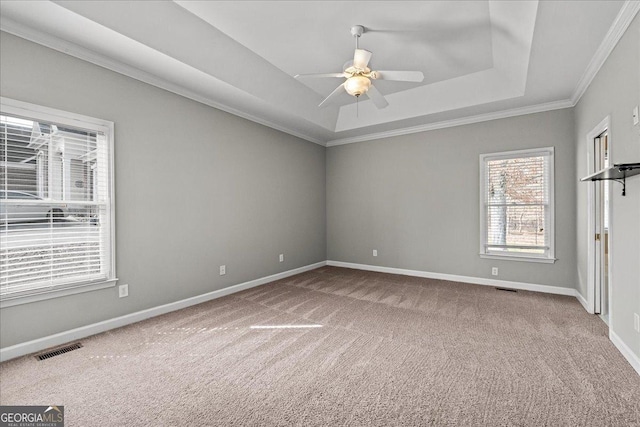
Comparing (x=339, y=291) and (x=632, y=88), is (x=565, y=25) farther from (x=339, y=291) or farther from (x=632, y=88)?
(x=339, y=291)

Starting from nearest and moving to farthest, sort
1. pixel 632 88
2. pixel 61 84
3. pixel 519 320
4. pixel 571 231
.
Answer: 1. pixel 632 88
2. pixel 61 84
3. pixel 519 320
4. pixel 571 231

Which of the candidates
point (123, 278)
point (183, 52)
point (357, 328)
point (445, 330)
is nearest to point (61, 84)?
point (183, 52)

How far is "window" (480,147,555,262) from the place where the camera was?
440cm

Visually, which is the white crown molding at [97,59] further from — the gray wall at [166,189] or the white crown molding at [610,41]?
the white crown molding at [610,41]

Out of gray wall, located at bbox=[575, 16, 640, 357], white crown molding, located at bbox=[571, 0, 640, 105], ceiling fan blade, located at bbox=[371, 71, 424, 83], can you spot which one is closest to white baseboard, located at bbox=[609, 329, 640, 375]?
gray wall, located at bbox=[575, 16, 640, 357]

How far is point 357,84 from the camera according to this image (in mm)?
2910

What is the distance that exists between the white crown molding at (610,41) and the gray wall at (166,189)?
4193 millimetres

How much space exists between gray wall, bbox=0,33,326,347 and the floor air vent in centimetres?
19

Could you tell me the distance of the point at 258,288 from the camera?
4.70m

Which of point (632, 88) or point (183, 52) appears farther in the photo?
point (183, 52)

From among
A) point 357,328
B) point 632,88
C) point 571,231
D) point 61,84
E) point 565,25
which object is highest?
point 565,25

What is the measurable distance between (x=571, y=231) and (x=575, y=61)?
7.67 ft

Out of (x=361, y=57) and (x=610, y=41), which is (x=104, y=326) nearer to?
(x=361, y=57)

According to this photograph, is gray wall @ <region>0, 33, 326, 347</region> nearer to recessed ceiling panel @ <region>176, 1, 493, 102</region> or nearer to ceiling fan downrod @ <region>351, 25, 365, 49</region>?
recessed ceiling panel @ <region>176, 1, 493, 102</region>
